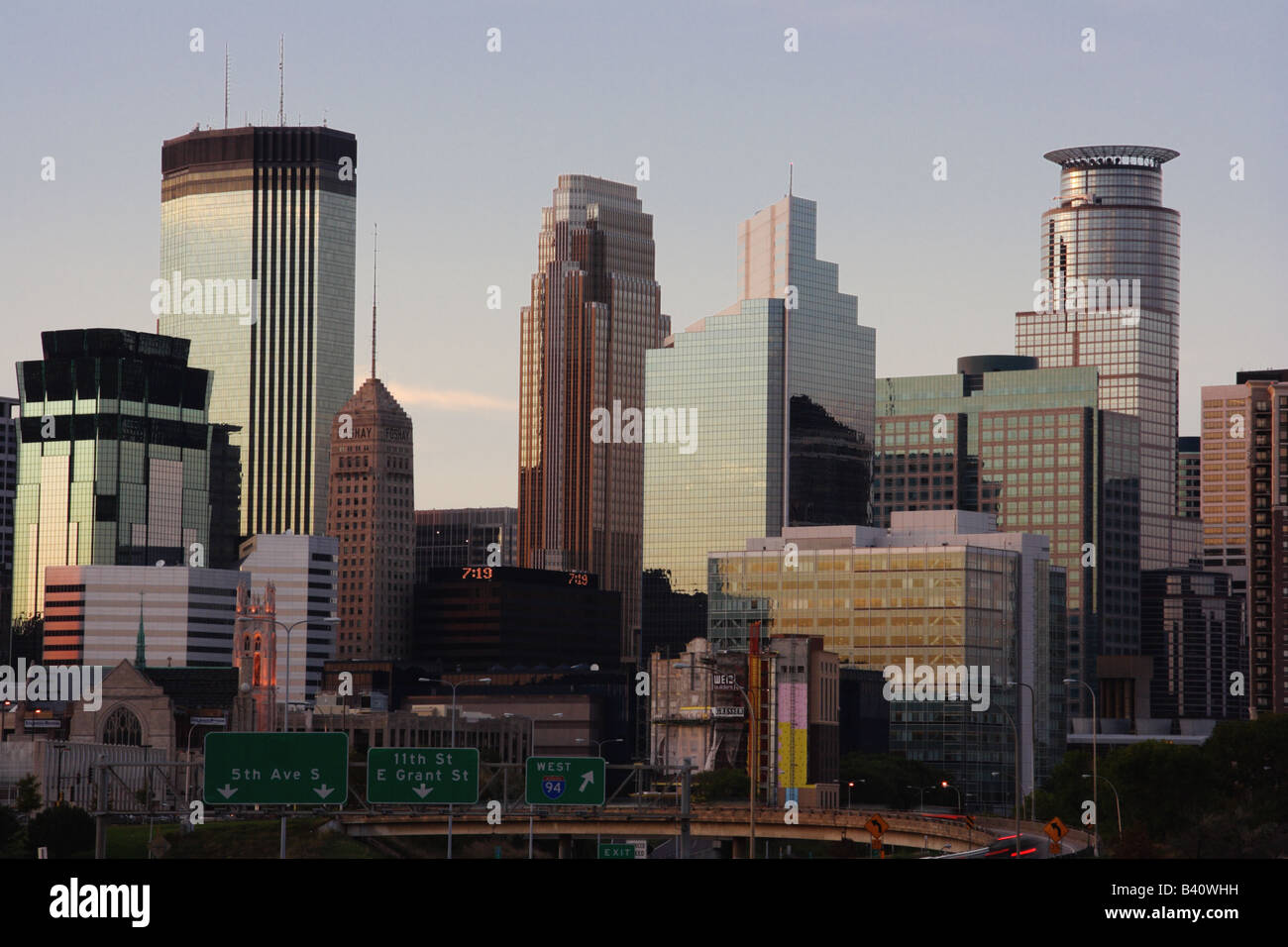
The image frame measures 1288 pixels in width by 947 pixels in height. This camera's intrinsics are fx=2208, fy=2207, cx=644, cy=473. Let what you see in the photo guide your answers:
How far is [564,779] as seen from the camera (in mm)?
99625

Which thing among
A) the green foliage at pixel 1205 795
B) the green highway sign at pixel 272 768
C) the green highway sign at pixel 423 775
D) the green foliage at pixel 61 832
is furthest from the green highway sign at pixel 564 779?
the green foliage at pixel 61 832

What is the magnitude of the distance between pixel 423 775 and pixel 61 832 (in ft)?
345

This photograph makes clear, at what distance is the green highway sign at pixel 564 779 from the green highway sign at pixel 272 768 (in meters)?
14.2

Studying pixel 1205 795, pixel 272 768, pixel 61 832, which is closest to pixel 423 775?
pixel 272 768

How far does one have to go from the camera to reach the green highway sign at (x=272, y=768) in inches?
3393

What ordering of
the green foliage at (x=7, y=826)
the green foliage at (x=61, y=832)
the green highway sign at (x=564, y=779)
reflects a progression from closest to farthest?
the green highway sign at (x=564, y=779)
the green foliage at (x=7, y=826)
the green foliage at (x=61, y=832)

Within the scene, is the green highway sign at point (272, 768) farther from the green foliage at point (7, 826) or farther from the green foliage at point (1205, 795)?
the green foliage at point (7, 826)
